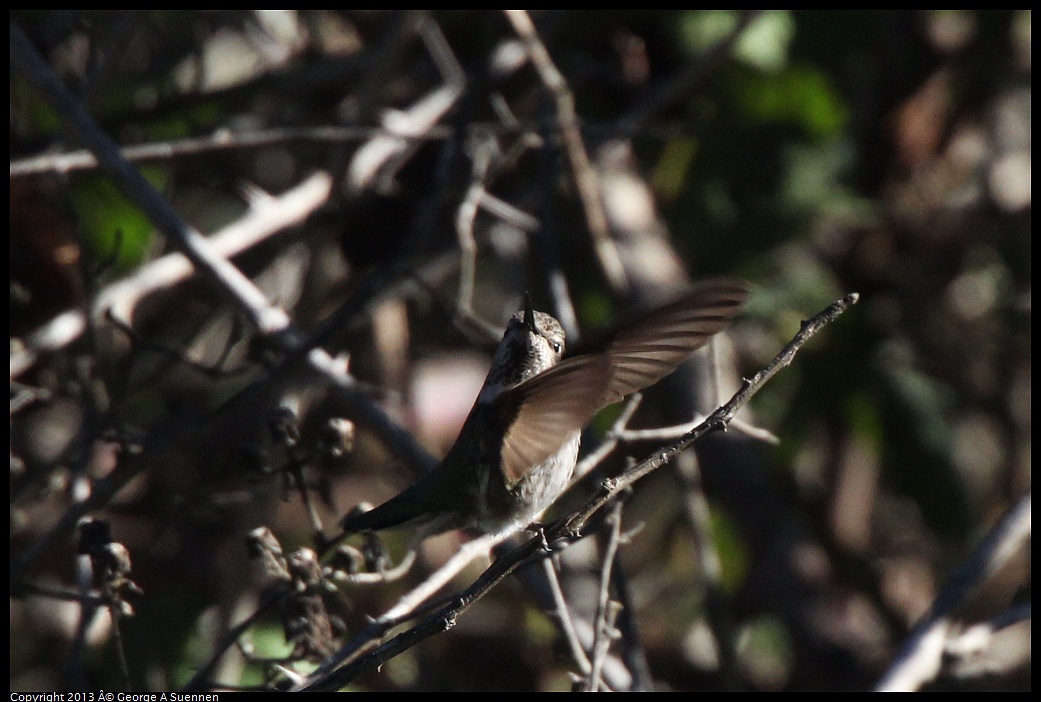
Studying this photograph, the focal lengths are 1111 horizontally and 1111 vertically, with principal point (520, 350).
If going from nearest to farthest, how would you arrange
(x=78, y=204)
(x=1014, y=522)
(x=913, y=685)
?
(x=913, y=685)
(x=1014, y=522)
(x=78, y=204)

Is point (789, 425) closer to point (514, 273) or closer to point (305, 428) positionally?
point (514, 273)

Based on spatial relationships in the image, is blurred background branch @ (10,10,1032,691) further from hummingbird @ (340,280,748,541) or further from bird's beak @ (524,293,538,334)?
bird's beak @ (524,293,538,334)

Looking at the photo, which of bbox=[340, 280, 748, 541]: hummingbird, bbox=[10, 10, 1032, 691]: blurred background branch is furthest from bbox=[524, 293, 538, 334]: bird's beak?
bbox=[10, 10, 1032, 691]: blurred background branch

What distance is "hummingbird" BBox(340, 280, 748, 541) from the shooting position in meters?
2.09

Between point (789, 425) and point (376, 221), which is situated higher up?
point (376, 221)

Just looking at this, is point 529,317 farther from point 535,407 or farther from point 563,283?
point 563,283

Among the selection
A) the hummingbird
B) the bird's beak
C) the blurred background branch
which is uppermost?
the blurred background branch

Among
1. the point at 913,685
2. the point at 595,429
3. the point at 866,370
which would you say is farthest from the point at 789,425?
the point at 913,685

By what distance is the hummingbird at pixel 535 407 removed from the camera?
82.1 inches

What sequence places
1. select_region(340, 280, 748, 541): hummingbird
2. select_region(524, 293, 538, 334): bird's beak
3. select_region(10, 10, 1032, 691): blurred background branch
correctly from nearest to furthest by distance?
select_region(340, 280, 748, 541): hummingbird → select_region(524, 293, 538, 334): bird's beak → select_region(10, 10, 1032, 691): blurred background branch

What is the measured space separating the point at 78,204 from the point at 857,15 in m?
2.94

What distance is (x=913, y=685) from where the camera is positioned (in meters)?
2.89

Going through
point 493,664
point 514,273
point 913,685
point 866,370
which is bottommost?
point 913,685

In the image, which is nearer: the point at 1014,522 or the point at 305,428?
the point at 1014,522
